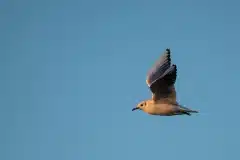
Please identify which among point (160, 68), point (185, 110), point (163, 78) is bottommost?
point (185, 110)

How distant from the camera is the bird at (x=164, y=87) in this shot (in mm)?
21812

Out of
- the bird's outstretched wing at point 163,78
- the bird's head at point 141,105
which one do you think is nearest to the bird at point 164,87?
the bird's outstretched wing at point 163,78

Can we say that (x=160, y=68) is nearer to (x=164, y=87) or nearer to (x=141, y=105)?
(x=164, y=87)

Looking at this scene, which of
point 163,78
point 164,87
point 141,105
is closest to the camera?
point 163,78

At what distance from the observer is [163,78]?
21.8 metres

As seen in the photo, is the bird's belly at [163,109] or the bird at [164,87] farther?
the bird's belly at [163,109]

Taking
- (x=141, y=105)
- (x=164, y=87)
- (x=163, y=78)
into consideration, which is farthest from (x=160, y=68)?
(x=141, y=105)

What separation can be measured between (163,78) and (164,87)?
0.56 metres

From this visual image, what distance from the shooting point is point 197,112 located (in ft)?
69.9

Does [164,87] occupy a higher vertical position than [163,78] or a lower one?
lower

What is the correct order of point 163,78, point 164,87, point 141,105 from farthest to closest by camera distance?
point 141,105 → point 164,87 → point 163,78

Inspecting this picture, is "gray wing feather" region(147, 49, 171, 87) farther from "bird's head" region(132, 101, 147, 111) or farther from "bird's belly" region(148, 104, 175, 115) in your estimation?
"bird's head" region(132, 101, 147, 111)

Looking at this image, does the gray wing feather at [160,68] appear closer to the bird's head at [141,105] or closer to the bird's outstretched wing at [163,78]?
the bird's outstretched wing at [163,78]

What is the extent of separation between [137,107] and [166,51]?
144 inches
